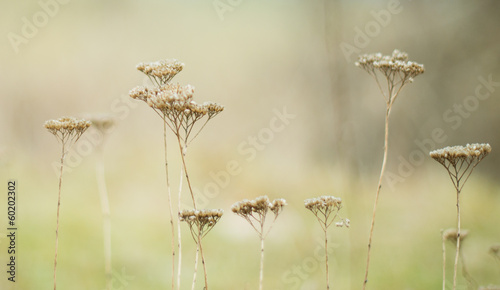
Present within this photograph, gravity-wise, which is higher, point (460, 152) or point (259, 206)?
point (460, 152)

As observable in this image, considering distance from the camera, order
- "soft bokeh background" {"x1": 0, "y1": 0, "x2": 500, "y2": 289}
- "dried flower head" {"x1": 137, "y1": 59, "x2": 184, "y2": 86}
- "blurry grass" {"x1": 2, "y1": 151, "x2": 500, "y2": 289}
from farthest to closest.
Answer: "soft bokeh background" {"x1": 0, "y1": 0, "x2": 500, "y2": 289} < "blurry grass" {"x1": 2, "y1": 151, "x2": 500, "y2": 289} < "dried flower head" {"x1": 137, "y1": 59, "x2": 184, "y2": 86}

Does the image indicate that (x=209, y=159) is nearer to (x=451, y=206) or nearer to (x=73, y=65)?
(x=73, y=65)

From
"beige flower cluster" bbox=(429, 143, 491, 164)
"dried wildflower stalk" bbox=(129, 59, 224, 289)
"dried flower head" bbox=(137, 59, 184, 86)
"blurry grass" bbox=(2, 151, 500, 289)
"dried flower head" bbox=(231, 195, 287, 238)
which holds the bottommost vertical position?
"blurry grass" bbox=(2, 151, 500, 289)

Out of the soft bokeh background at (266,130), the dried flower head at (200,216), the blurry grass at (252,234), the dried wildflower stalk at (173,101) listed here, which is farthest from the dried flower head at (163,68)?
the soft bokeh background at (266,130)

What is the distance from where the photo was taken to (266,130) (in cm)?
422

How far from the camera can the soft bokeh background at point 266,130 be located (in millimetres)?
3551

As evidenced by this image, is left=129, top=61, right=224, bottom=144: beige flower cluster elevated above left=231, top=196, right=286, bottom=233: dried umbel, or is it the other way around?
left=129, top=61, right=224, bottom=144: beige flower cluster

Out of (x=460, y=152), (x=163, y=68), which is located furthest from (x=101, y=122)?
(x=460, y=152)

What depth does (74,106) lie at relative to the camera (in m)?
4.25

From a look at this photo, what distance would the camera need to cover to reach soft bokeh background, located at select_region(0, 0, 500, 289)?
3551 millimetres

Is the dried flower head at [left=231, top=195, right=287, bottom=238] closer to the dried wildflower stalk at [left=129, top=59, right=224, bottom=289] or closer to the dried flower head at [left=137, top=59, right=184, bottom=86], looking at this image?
the dried wildflower stalk at [left=129, top=59, right=224, bottom=289]

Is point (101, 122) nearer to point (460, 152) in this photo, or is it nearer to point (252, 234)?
point (460, 152)

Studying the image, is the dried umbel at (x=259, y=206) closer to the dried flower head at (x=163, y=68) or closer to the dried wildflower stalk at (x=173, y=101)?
the dried wildflower stalk at (x=173, y=101)

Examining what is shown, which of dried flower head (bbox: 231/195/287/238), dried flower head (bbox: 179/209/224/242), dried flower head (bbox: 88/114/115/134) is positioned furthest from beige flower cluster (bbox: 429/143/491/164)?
dried flower head (bbox: 88/114/115/134)
